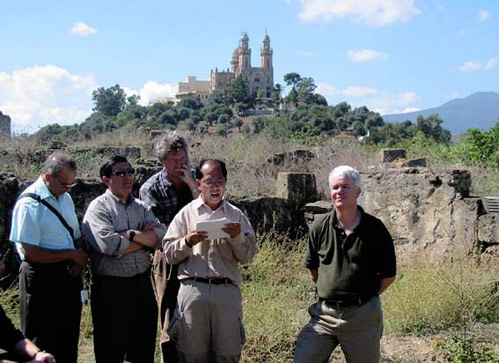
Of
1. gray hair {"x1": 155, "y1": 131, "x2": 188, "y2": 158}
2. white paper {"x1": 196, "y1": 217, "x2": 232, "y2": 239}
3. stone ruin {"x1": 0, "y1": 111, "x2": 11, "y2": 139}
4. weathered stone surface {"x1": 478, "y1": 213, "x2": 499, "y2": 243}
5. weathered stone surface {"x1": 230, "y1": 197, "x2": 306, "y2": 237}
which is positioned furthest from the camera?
stone ruin {"x1": 0, "y1": 111, "x2": 11, "y2": 139}

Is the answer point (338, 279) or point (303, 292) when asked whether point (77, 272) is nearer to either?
point (338, 279)

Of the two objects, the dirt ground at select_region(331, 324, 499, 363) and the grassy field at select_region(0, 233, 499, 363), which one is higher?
the grassy field at select_region(0, 233, 499, 363)

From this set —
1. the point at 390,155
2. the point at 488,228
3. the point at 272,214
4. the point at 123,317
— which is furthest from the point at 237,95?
the point at 123,317

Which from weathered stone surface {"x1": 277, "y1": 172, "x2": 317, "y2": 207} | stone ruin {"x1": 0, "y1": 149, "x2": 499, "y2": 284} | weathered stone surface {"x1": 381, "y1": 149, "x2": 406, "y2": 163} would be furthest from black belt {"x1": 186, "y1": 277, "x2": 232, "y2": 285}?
weathered stone surface {"x1": 381, "y1": 149, "x2": 406, "y2": 163}

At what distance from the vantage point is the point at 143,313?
4418 millimetres

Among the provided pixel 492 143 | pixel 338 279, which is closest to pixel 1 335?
pixel 338 279

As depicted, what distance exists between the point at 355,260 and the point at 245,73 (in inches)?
5592

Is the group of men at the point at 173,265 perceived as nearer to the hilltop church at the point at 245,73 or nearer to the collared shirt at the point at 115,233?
the collared shirt at the point at 115,233

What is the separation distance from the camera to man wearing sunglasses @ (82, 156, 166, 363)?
4.32 metres

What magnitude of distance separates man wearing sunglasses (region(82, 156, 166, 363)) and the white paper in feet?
2.27

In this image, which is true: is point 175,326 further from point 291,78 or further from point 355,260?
point 291,78

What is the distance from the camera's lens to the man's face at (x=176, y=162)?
15.0ft

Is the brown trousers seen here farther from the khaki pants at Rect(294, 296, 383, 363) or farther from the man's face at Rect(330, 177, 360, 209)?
the man's face at Rect(330, 177, 360, 209)

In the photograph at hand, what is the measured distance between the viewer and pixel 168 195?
15.2ft
